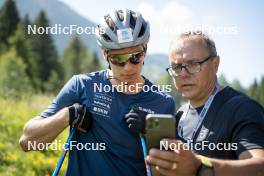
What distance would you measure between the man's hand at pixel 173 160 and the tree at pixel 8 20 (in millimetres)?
61339

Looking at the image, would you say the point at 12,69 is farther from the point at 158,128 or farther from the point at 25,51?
the point at 158,128

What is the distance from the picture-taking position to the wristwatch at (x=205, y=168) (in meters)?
3.01

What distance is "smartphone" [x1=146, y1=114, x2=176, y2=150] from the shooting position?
2896 millimetres

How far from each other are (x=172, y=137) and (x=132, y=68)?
195 cm

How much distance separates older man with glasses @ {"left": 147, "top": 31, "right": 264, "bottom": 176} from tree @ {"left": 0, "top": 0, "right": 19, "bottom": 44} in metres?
59.9

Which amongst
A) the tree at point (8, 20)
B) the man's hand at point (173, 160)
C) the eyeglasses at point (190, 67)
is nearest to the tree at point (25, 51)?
the tree at point (8, 20)

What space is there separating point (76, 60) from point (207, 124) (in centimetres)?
8818

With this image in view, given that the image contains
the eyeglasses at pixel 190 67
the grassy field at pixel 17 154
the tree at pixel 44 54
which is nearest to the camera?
the eyeglasses at pixel 190 67

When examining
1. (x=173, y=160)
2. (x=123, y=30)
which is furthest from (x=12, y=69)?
(x=173, y=160)

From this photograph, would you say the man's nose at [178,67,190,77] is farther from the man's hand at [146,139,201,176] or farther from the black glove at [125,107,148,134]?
the man's hand at [146,139,201,176]

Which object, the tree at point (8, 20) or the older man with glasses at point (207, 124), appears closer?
the older man with glasses at point (207, 124)

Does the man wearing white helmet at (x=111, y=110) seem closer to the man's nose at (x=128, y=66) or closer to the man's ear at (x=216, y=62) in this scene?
the man's nose at (x=128, y=66)

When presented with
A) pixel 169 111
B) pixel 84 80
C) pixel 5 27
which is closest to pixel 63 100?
pixel 84 80

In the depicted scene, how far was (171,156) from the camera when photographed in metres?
2.71
